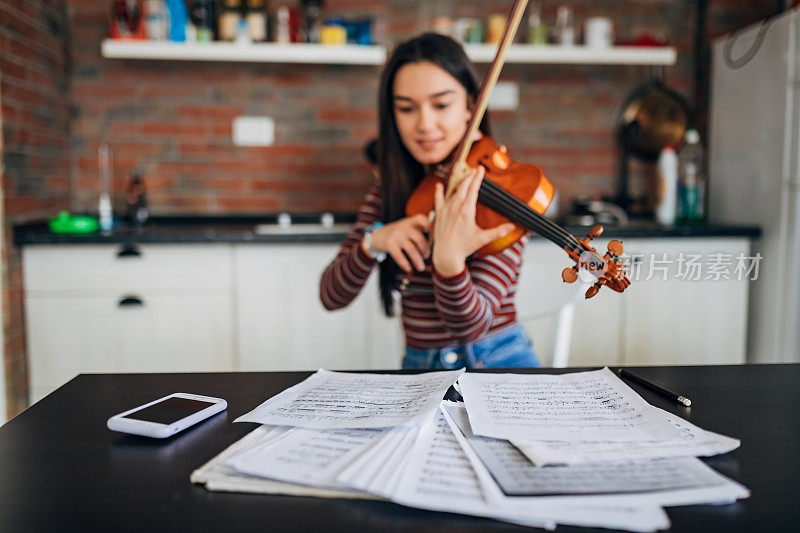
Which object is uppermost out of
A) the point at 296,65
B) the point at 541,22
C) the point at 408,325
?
the point at 541,22

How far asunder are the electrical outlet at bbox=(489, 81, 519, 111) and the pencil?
2.02 meters

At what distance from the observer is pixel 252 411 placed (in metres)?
0.73

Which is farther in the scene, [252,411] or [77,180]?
[77,180]

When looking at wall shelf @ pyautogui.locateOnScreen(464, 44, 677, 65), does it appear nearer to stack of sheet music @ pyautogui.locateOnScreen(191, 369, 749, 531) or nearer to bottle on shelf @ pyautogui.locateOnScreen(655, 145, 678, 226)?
bottle on shelf @ pyautogui.locateOnScreen(655, 145, 678, 226)

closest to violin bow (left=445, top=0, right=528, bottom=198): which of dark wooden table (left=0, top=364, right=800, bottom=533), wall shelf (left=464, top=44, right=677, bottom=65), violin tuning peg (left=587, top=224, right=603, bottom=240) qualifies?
violin tuning peg (left=587, top=224, right=603, bottom=240)

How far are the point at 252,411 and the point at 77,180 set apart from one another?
7.56 ft

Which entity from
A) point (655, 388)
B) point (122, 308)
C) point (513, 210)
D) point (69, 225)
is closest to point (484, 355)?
point (513, 210)

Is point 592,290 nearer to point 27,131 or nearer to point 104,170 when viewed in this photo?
point 27,131

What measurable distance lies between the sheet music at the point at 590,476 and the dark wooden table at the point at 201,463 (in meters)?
0.03

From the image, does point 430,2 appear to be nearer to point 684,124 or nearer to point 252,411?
point 684,124

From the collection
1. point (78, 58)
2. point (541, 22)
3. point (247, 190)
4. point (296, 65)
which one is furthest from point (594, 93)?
point (78, 58)

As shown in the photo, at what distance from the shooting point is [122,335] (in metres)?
2.15

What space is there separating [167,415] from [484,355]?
2.22 feet

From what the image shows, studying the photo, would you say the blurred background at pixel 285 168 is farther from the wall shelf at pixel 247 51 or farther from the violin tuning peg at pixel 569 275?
the violin tuning peg at pixel 569 275
